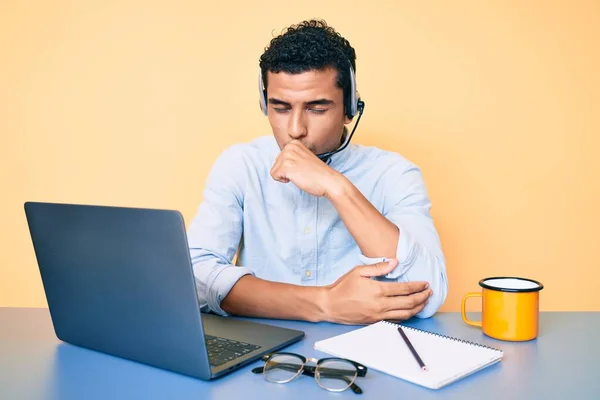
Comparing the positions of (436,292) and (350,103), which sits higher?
(350,103)

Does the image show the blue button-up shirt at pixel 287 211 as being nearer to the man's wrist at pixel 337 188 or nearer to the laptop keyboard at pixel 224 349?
the man's wrist at pixel 337 188

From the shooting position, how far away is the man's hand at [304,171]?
1381 millimetres

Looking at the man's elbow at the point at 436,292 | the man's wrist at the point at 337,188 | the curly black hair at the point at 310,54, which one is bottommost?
the man's elbow at the point at 436,292

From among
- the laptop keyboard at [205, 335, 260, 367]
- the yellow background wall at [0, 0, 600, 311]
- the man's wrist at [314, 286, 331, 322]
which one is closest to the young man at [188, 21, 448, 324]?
the man's wrist at [314, 286, 331, 322]

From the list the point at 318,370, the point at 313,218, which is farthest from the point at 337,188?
the point at 318,370

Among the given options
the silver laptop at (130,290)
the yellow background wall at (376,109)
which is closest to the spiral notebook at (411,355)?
the silver laptop at (130,290)

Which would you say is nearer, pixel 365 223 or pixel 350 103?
pixel 365 223

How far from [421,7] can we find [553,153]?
0.80 m

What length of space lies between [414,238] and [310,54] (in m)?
0.56

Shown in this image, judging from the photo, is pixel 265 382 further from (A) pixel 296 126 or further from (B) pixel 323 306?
(A) pixel 296 126

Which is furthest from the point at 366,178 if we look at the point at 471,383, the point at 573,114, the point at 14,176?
the point at 14,176

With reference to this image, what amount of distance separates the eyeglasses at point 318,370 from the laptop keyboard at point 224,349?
0.18ft

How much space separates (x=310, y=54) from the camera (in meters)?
1.51

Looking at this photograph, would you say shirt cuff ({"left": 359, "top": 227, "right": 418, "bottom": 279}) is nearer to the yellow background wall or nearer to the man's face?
the man's face
